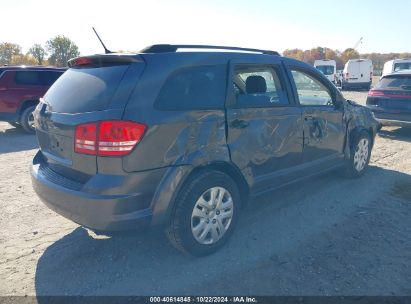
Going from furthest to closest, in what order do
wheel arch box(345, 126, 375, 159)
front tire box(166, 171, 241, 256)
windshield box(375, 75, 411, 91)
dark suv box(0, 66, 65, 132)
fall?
dark suv box(0, 66, 65, 132), windshield box(375, 75, 411, 91), wheel arch box(345, 126, 375, 159), front tire box(166, 171, 241, 256)

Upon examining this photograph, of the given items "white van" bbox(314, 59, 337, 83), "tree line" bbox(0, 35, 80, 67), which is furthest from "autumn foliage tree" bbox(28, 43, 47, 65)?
"white van" bbox(314, 59, 337, 83)

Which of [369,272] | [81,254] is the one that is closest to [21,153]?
[81,254]

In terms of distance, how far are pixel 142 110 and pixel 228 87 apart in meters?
1.01

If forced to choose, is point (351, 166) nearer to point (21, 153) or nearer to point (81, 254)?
point (81, 254)

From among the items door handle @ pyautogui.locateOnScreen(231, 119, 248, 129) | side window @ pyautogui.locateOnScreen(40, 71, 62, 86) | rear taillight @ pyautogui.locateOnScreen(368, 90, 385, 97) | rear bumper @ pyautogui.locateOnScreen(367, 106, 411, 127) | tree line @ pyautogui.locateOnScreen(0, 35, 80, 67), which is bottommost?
rear bumper @ pyautogui.locateOnScreen(367, 106, 411, 127)

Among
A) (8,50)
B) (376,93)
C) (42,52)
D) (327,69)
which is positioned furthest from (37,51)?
(376,93)

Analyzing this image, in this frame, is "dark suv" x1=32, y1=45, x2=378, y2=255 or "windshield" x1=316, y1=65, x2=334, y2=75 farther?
"windshield" x1=316, y1=65, x2=334, y2=75

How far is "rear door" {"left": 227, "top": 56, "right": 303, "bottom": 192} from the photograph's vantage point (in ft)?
11.0

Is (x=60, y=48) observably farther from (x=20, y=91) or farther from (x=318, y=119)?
(x=318, y=119)

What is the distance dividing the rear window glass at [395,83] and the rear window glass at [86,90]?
742cm

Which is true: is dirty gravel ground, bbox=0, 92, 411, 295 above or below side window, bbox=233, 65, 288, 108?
below

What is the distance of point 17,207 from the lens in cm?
446

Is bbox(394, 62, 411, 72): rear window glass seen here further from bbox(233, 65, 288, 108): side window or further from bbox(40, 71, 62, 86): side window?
bbox(233, 65, 288, 108): side window

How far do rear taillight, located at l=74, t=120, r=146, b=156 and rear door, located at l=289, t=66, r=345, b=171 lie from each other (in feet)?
7.28
